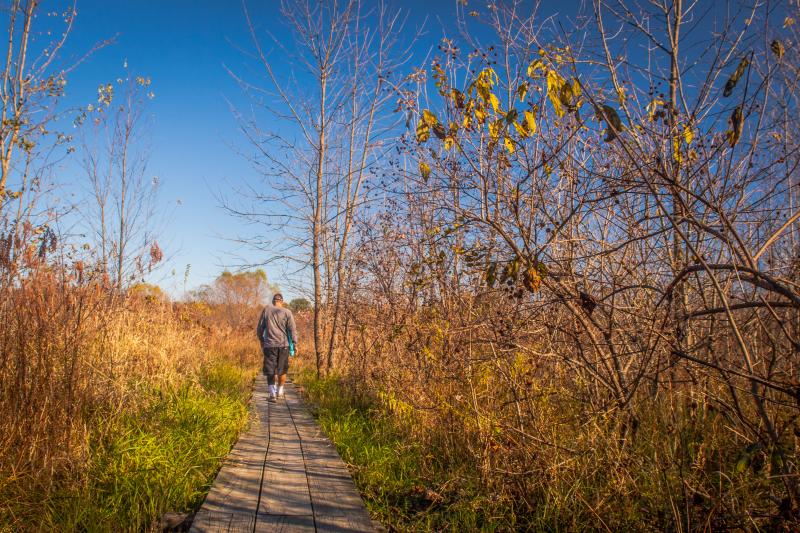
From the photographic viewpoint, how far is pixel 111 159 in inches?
536

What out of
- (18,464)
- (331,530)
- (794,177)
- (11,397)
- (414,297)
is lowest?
(331,530)

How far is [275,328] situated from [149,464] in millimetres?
5329

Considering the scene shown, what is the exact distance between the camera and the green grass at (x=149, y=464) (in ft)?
10.7

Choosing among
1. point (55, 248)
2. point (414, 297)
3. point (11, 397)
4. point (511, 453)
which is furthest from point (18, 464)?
point (414, 297)

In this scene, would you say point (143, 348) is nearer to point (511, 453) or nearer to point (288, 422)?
point (288, 422)

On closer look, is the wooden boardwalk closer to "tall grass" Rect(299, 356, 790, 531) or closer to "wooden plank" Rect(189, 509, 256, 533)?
"wooden plank" Rect(189, 509, 256, 533)

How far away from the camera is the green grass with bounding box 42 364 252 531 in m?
3.25

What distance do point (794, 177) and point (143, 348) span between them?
7.20m

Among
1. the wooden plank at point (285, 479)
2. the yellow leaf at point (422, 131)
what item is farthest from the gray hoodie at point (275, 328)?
the yellow leaf at point (422, 131)

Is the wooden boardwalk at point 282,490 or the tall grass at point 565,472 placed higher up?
the tall grass at point 565,472

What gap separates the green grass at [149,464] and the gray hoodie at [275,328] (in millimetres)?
2933

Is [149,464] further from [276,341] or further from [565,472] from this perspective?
[276,341]

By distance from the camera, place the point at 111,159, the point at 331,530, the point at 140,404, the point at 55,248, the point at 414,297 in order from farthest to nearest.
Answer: the point at 111,159 → the point at 414,297 → the point at 140,404 → the point at 55,248 → the point at 331,530

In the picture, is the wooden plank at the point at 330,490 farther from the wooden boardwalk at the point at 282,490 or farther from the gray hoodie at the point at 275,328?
the gray hoodie at the point at 275,328
